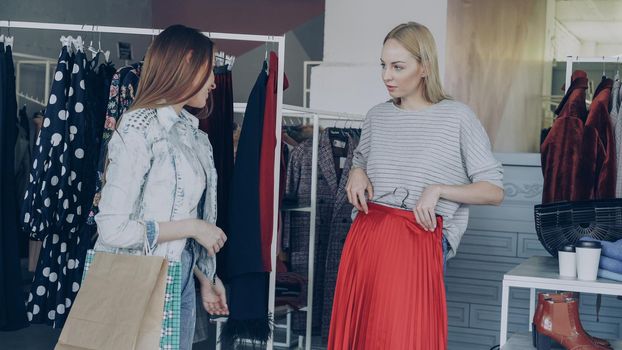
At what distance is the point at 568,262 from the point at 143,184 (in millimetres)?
1231

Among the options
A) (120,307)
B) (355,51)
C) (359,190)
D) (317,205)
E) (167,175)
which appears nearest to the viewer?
(120,307)

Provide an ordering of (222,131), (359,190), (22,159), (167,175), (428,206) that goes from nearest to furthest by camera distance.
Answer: (167,175), (428,206), (359,190), (222,131), (22,159)

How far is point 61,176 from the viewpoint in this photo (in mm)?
2822

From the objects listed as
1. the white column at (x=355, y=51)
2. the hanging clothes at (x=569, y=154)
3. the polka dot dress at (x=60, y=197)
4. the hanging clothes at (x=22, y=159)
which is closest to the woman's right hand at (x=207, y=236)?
the polka dot dress at (x=60, y=197)

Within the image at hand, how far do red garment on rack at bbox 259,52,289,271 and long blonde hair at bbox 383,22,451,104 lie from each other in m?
0.84

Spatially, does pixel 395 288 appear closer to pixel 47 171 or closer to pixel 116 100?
pixel 116 100

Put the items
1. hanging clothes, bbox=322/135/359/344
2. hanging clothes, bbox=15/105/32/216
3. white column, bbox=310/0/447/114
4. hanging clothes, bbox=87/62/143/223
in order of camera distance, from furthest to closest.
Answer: white column, bbox=310/0/447/114
hanging clothes, bbox=15/105/32/216
hanging clothes, bbox=322/135/359/344
hanging clothes, bbox=87/62/143/223

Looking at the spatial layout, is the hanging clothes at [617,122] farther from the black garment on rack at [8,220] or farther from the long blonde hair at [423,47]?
the black garment on rack at [8,220]

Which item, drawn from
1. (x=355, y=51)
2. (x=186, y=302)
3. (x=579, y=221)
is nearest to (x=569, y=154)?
(x=579, y=221)

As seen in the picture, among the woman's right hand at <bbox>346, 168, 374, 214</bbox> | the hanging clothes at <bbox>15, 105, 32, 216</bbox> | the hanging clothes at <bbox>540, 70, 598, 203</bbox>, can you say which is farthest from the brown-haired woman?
the hanging clothes at <bbox>15, 105, 32, 216</bbox>

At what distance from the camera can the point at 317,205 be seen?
4.28 metres

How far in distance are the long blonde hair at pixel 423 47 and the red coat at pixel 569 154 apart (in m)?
1.17

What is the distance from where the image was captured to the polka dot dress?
282 centimetres

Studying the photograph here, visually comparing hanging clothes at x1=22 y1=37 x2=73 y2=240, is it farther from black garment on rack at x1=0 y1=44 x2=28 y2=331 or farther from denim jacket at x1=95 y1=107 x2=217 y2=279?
denim jacket at x1=95 y1=107 x2=217 y2=279
